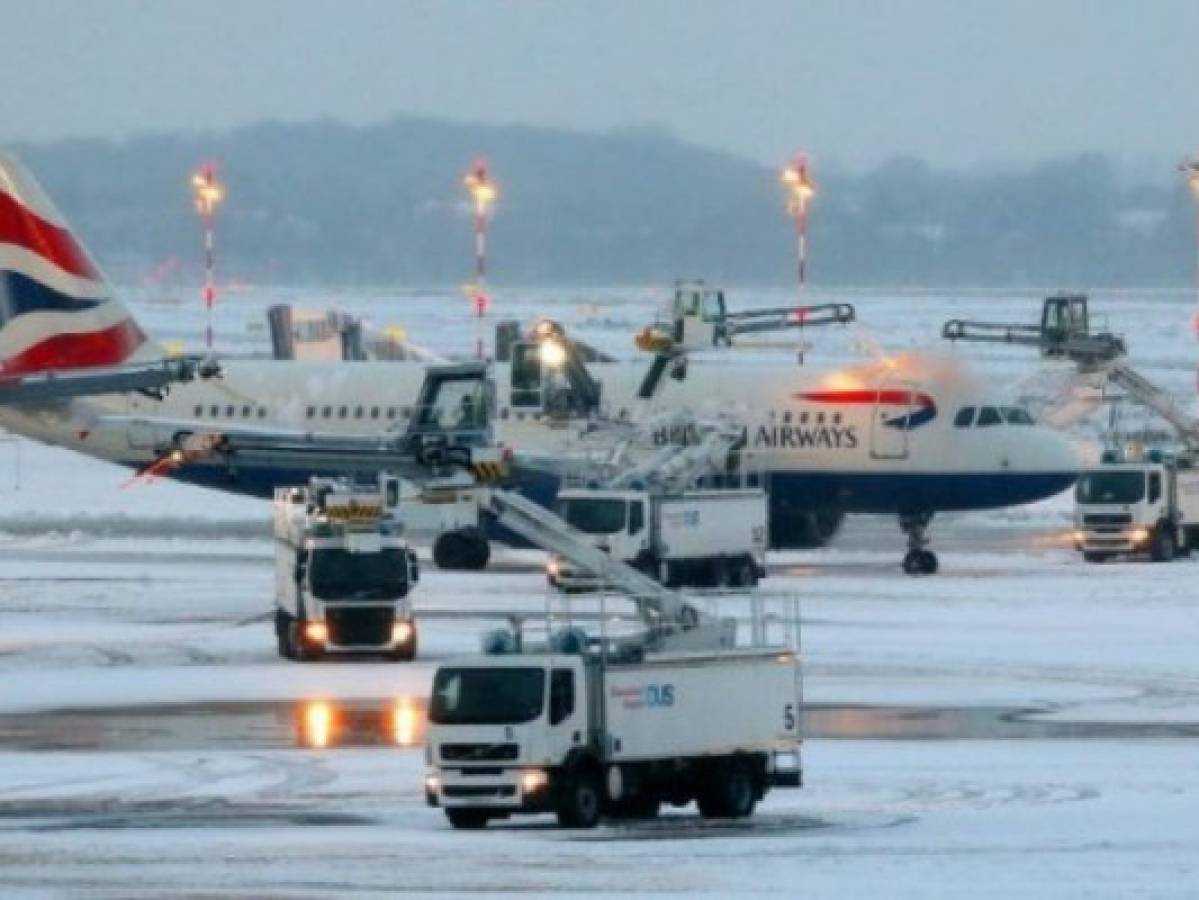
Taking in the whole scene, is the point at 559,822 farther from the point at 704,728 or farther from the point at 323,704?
the point at 323,704

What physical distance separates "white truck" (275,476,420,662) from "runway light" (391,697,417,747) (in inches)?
212

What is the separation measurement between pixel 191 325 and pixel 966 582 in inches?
4662

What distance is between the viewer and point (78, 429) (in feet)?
240

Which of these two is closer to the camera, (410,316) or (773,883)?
(773,883)

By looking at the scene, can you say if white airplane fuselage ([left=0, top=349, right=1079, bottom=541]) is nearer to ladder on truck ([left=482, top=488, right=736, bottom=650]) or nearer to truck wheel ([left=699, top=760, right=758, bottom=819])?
ladder on truck ([left=482, top=488, right=736, bottom=650])

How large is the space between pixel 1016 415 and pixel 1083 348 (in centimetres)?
866

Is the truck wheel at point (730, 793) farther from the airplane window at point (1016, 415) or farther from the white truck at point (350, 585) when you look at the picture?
the airplane window at point (1016, 415)

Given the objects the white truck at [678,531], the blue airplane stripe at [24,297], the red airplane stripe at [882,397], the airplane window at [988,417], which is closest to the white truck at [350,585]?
the white truck at [678,531]

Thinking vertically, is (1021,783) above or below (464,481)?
below

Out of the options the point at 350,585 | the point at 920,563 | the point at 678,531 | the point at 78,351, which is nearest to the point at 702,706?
the point at 350,585

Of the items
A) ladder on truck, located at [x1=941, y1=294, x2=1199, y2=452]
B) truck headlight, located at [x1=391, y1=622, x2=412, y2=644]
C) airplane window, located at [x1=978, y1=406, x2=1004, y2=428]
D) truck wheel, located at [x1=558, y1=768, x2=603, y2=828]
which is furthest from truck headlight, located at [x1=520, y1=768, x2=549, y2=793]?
ladder on truck, located at [x1=941, y1=294, x2=1199, y2=452]

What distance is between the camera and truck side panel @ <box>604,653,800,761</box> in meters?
33.8

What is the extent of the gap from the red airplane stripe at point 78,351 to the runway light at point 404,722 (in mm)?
28842

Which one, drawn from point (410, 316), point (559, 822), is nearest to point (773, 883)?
point (559, 822)
